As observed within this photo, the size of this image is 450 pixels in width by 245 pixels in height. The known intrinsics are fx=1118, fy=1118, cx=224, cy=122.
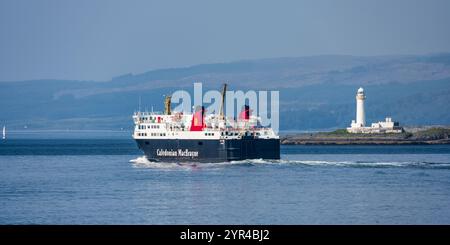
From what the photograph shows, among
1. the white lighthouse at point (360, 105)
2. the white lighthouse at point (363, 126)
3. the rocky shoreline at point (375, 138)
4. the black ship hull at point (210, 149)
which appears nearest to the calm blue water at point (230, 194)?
the black ship hull at point (210, 149)

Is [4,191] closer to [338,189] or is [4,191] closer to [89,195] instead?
[89,195]

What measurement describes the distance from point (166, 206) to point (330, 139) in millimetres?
107512

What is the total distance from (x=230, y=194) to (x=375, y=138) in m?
94.9

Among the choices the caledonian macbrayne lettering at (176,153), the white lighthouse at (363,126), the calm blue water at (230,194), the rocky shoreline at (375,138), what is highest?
the white lighthouse at (363,126)

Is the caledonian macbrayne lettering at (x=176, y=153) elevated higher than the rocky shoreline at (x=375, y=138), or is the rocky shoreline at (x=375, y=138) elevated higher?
the rocky shoreline at (x=375, y=138)

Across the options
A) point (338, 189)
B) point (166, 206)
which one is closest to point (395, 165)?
point (338, 189)

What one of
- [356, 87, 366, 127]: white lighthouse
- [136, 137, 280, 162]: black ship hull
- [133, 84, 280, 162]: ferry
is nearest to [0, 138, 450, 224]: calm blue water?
[136, 137, 280, 162]: black ship hull

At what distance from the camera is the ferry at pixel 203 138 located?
77812mm

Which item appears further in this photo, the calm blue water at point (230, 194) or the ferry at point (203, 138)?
the ferry at point (203, 138)

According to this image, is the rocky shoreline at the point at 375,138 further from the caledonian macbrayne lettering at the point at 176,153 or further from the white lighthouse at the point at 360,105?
the caledonian macbrayne lettering at the point at 176,153

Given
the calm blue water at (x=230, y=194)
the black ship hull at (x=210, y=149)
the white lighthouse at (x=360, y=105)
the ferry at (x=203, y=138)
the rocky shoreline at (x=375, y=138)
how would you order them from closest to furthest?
the calm blue water at (x=230, y=194)
the black ship hull at (x=210, y=149)
the ferry at (x=203, y=138)
the rocky shoreline at (x=375, y=138)
the white lighthouse at (x=360, y=105)

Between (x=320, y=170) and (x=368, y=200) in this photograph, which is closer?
(x=368, y=200)
